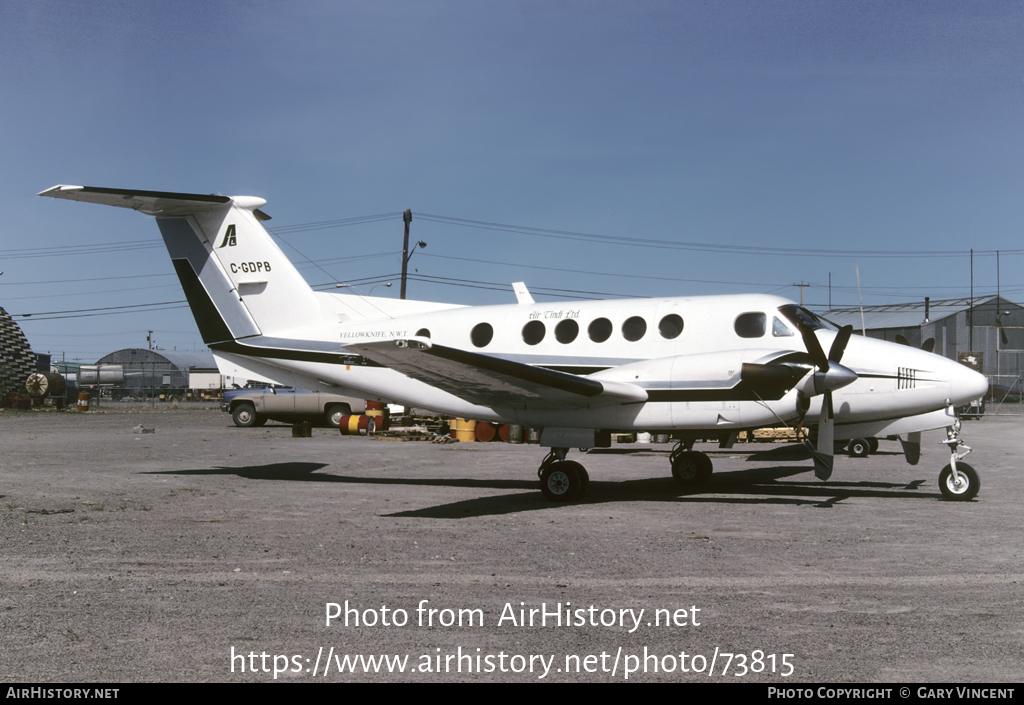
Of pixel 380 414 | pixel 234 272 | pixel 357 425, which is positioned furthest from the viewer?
pixel 380 414

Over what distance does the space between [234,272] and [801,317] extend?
34.4 ft

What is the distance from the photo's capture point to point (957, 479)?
459 inches

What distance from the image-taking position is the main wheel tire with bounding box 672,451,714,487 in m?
14.0

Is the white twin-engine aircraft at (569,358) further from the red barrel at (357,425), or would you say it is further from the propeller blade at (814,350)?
the red barrel at (357,425)

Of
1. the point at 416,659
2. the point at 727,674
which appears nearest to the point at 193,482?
the point at 416,659

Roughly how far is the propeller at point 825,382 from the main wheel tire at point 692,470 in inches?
106

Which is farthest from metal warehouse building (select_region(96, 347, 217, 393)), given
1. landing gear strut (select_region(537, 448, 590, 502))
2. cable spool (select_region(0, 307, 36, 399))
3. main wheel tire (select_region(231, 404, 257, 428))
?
landing gear strut (select_region(537, 448, 590, 502))

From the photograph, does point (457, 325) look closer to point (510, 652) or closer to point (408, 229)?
point (510, 652)

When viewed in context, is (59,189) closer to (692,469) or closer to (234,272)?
(234,272)

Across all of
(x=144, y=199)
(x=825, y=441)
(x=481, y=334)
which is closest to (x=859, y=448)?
(x=825, y=441)

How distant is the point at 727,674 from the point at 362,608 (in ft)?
8.66

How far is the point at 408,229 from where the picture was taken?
45.5 m

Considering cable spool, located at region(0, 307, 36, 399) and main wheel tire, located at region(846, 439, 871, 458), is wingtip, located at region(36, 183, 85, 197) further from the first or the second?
cable spool, located at region(0, 307, 36, 399)

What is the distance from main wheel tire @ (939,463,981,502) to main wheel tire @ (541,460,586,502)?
541cm
